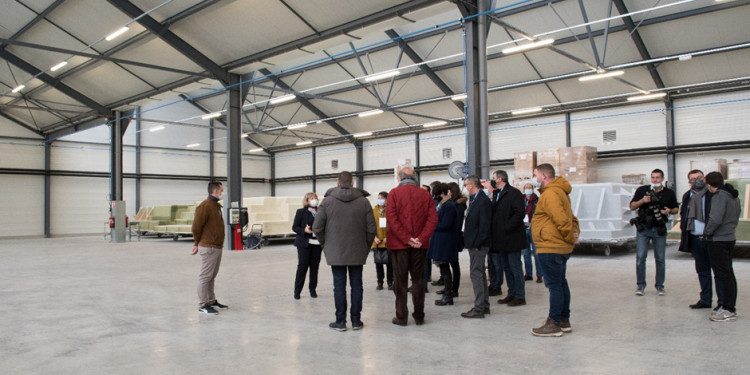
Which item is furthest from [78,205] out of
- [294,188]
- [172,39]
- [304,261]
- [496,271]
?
[496,271]

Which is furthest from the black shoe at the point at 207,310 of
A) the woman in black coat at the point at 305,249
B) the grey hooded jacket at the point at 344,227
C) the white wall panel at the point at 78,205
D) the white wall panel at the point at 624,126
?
the white wall panel at the point at 78,205

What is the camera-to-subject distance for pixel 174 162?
27203 mm

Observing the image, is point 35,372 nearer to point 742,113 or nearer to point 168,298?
point 168,298

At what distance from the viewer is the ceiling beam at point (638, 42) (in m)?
13.8

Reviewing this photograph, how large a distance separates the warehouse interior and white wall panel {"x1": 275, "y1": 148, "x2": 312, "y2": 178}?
157 mm

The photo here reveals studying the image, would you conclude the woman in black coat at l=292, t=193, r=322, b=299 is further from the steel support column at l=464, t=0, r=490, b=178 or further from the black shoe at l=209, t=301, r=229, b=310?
the steel support column at l=464, t=0, r=490, b=178

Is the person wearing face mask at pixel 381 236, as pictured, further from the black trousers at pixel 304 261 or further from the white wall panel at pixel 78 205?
the white wall panel at pixel 78 205

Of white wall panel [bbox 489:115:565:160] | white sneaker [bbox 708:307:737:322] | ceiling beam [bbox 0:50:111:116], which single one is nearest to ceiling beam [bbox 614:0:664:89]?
white wall panel [bbox 489:115:565:160]

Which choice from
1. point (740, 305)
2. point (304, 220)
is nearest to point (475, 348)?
point (304, 220)

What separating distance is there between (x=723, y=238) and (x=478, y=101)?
215 inches

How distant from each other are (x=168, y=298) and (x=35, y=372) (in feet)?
10.1

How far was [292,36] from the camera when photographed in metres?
12.9

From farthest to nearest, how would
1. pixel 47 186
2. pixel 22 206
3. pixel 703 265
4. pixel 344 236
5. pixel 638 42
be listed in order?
pixel 47 186 < pixel 22 206 < pixel 638 42 < pixel 703 265 < pixel 344 236

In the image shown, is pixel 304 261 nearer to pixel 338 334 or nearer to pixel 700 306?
pixel 338 334
